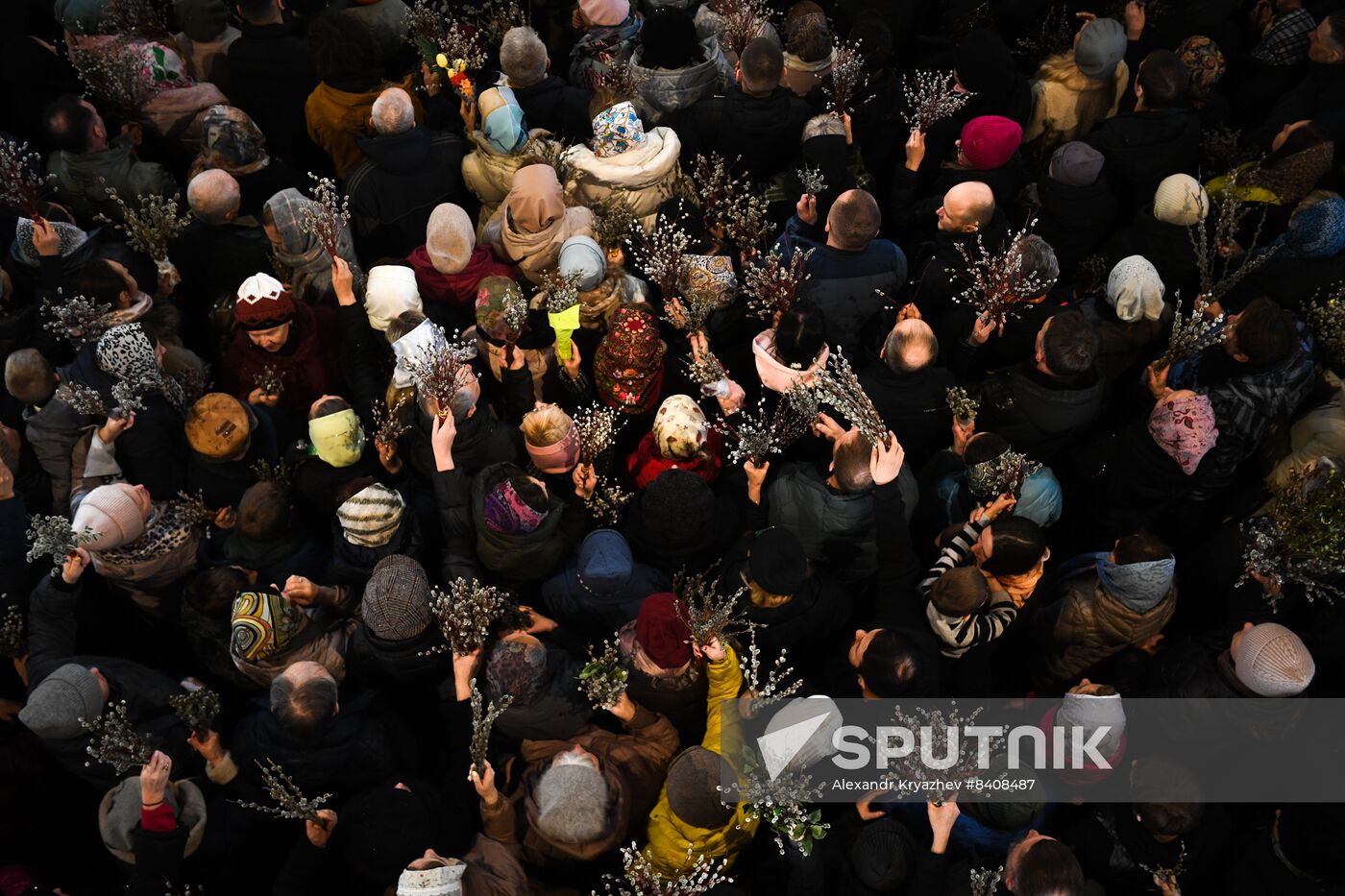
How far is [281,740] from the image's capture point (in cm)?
443

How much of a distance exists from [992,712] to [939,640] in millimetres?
520

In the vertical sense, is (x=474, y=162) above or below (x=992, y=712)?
above

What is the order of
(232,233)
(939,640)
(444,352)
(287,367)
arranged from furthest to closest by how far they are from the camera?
1. (232,233)
2. (287,367)
3. (444,352)
4. (939,640)

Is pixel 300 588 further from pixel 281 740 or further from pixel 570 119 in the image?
pixel 570 119

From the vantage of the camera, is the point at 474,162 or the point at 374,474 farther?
the point at 474,162

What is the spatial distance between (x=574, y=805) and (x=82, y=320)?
4388 millimetres

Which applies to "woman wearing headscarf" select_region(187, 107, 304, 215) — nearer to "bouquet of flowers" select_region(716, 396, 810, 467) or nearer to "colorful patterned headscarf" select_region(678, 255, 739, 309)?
"colorful patterned headscarf" select_region(678, 255, 739, 309)

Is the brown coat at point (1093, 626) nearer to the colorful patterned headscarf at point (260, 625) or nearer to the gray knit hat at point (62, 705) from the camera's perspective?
the colorful patterned headscarf at point (260, 625)

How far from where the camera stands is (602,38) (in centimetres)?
768

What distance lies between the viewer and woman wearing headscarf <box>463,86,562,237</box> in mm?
6594

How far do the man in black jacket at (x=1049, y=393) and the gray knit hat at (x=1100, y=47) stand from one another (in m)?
3.13

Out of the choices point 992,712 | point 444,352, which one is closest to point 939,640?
point 992,712

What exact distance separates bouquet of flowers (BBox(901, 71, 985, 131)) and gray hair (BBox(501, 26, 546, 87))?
2.99m

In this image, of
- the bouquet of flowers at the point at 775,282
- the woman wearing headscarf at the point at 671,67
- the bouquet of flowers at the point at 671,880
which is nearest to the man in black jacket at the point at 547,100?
the woman wearing headscarf at the point at 671,67
